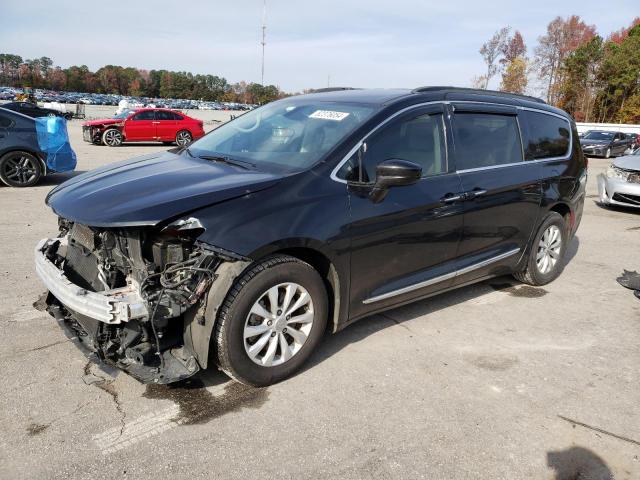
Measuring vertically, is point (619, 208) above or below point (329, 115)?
below

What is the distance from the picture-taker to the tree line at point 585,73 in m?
48.0

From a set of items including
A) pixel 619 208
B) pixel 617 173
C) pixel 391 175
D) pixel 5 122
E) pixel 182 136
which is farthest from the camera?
pixel 182 136

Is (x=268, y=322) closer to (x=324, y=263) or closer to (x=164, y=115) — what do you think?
Result: (x=324, y=263)

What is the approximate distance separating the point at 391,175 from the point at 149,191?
4.97 ft

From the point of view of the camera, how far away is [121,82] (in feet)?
474

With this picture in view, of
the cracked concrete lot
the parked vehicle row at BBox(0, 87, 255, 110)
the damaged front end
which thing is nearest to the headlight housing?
the cracked concrete lot

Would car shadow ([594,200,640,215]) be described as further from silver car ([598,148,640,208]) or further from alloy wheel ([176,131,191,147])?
alloy wheel ([176,131,191,147])

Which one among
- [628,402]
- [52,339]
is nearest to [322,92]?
[52,339]

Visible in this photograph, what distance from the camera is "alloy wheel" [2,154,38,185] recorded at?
9938mm

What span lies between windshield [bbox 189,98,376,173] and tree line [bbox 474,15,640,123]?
5309 cm

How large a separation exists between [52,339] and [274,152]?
214 centimetres

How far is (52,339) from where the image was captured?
3811 millimetres

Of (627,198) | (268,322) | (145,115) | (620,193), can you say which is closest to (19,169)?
(268,322)

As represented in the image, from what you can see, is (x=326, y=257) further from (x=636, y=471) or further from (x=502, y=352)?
(x=636, y=471)
